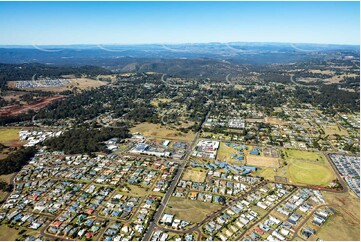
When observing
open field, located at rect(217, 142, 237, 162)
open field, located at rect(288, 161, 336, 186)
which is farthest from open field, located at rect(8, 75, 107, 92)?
open field, located at rect(288, 161, 336, 186)

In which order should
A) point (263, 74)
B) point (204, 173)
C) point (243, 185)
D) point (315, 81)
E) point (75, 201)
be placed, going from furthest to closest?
point (263, 74)
point (315, 81)
point (204, 173)
point (243, 185)
point (75, 201)

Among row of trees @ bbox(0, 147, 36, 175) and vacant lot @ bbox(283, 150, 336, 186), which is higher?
row of trees @ bbox(0, 147, 36, 175)

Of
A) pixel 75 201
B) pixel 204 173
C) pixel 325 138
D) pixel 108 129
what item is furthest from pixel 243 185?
pixel 108 129

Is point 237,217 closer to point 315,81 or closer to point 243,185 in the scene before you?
point 243,185

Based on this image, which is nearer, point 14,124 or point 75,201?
point 75,201

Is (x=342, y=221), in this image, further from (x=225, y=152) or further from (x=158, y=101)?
(x=158, y=101)

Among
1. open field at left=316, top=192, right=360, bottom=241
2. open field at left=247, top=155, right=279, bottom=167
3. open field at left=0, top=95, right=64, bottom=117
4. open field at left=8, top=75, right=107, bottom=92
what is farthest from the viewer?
open field at left=8, top=75, right=107, bottom=92

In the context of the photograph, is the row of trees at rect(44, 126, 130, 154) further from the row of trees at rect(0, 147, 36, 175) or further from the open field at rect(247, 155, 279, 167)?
the open field at rect(247, 155, 279, 167)

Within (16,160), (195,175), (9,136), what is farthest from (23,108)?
(195,175)
